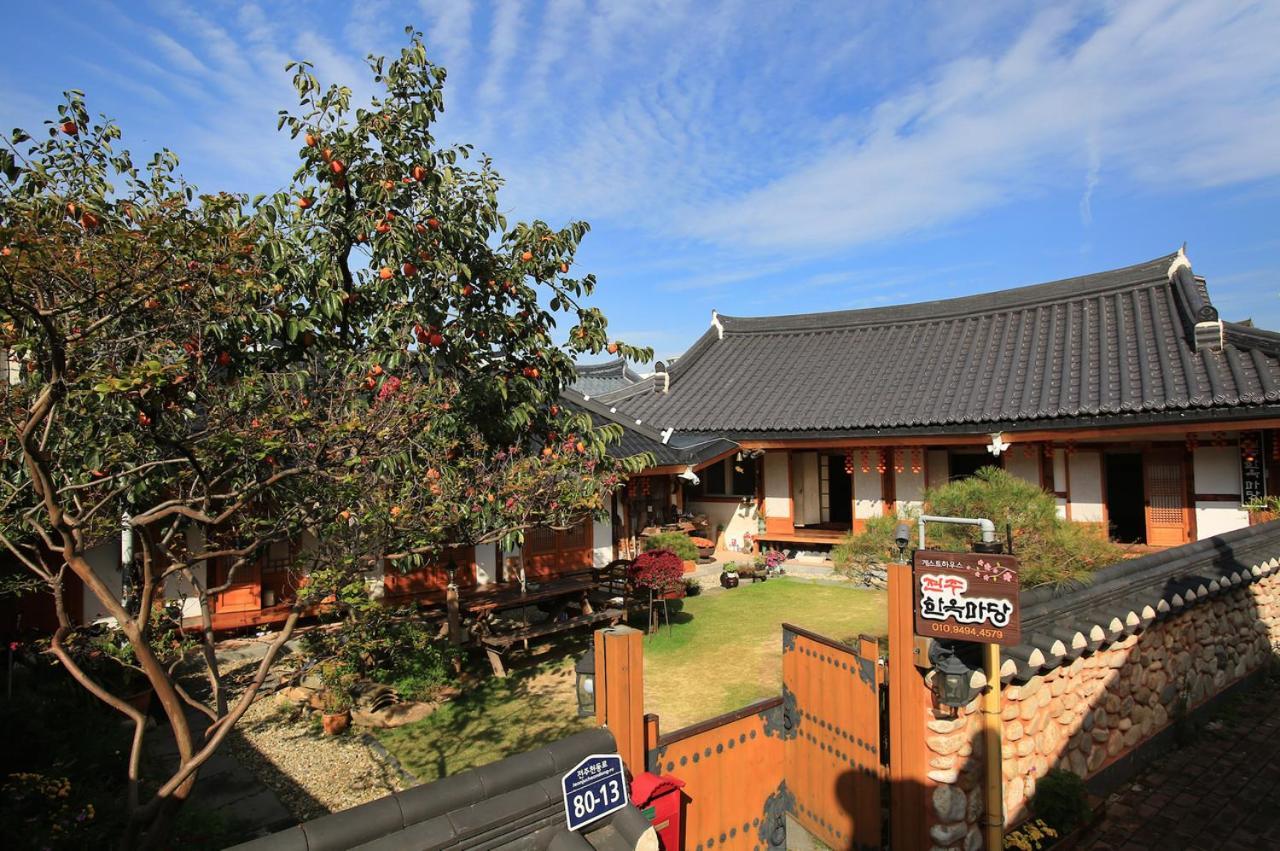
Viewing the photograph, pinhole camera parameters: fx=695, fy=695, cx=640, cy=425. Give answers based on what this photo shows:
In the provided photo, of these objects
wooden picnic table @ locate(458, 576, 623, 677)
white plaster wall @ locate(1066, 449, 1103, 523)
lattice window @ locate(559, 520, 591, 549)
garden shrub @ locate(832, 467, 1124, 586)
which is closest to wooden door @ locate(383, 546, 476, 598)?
wooden picnic table @ locate(458, 576, 623, 677)

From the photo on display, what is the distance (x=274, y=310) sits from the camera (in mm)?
5578

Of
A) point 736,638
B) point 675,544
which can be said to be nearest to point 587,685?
point 736,638

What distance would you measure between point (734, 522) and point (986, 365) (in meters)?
6.84

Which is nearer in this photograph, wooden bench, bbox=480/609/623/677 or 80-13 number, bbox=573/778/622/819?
80-13 number, bbox=573/778/622/819

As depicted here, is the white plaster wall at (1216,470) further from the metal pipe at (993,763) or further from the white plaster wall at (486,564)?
the white plaster wall at (486,564)

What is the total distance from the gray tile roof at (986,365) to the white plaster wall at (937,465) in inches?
48.3

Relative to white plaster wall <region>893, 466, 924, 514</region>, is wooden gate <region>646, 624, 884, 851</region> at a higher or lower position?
lower

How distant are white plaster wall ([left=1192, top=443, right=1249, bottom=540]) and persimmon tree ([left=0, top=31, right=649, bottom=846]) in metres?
10.9

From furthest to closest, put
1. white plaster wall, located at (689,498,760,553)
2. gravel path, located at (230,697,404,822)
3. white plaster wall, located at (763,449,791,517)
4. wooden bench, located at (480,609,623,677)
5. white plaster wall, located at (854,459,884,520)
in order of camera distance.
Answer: white plaster wall, located at (689,498,760,553), white plaster wall, located at (763,449,791,517), white plaster wall, located at (854,459,884,520), wooden bench, located at (480,609,623,677), gravel path, located at (230,697,404,822)

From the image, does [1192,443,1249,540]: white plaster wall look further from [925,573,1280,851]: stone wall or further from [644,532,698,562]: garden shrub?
[644,532,698,562]: garden shrub

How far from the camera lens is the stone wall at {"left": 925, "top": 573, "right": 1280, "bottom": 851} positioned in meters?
4.79

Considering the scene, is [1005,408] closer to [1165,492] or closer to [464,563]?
[1165,492]

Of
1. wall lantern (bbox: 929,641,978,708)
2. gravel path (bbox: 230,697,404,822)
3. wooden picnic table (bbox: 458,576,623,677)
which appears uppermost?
wall lantern (bbox: 929,641,978,708)

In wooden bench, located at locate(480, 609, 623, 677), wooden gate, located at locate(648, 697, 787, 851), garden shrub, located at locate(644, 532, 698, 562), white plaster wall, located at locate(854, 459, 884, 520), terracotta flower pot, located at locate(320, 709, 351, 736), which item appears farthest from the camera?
white plaster wall, located at locate(854, 459, 884, 520)
